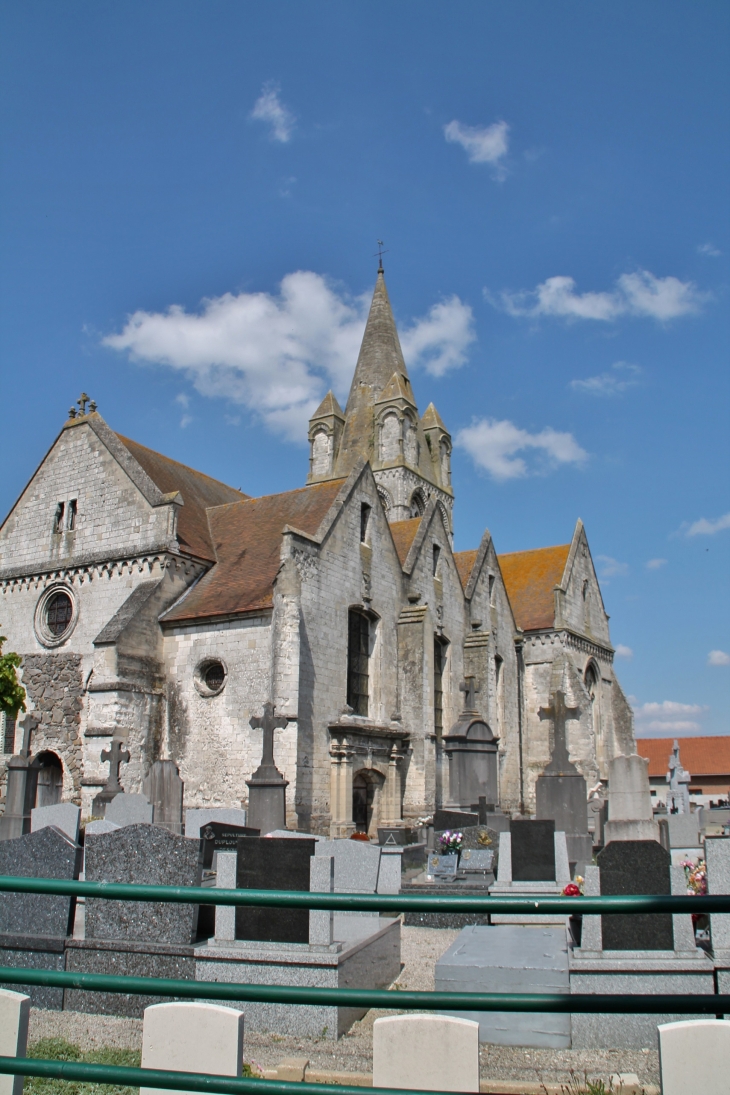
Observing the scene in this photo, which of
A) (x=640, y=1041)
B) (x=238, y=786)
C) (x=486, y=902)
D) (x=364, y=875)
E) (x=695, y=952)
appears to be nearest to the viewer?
(x=486, y=902)

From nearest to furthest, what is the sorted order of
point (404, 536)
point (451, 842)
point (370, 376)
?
point (451, 842) < point (404, 536) < point (370, 376)

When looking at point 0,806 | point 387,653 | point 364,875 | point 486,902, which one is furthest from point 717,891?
point 0,806

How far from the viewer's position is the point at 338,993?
2.46m

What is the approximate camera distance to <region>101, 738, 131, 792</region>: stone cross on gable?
56.8 ft

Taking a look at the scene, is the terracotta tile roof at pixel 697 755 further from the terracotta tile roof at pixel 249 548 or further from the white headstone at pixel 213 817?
the white headstone at pixel 213 817

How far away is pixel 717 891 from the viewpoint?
704 cm

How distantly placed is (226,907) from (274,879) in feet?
1.55

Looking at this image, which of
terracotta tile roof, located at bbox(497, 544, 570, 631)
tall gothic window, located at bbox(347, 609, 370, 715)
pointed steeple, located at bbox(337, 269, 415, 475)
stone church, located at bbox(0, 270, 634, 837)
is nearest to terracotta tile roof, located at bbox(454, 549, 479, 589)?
stone church, located at bbox(0, 270, 634, 837)

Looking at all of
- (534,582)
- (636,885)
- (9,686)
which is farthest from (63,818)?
(534,582)

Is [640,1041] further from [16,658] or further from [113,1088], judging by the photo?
[16,658]

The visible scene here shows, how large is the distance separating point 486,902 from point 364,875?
671 cm

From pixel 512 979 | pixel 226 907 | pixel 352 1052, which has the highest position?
pixel 226 907

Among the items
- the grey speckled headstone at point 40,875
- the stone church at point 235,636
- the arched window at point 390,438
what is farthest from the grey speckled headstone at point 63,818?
the arched window at point 390,438

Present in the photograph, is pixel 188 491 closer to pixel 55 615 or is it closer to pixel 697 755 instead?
pixel 55 615
